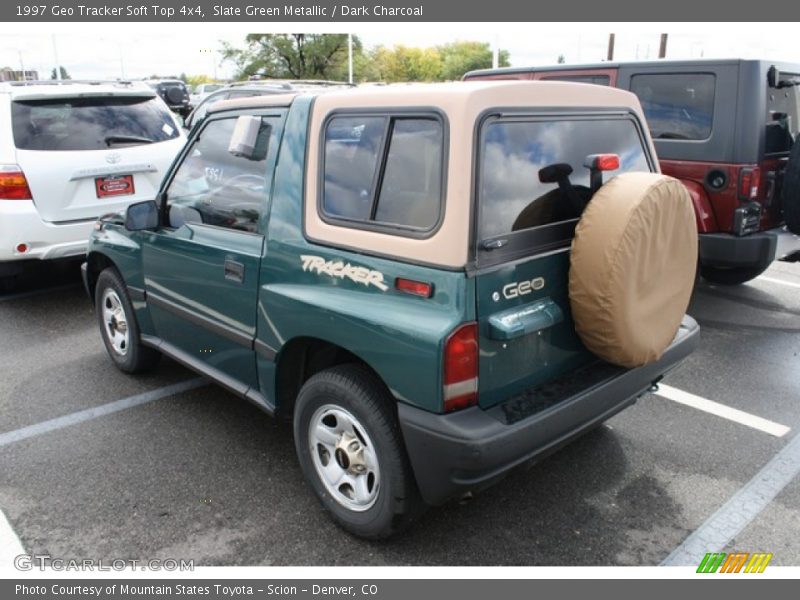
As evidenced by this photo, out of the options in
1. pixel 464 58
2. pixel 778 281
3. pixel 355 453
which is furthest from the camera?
pixel 464 58

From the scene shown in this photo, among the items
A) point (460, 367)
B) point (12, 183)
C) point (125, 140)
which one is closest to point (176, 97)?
point (125, 140)

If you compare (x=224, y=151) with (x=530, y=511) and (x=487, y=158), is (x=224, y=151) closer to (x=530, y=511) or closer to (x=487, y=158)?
(x=487, y=158)

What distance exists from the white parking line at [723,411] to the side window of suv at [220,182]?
103 inches

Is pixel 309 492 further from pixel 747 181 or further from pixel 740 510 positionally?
pixel 747 181

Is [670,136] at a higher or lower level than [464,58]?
lower

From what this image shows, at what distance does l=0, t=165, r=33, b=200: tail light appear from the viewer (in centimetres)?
532

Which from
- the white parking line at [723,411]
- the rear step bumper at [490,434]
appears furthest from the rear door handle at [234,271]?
the white parking line at [723,411]

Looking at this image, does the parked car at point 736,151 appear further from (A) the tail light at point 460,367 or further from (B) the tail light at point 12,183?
(B) the tail light at point 12,183

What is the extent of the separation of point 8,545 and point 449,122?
97.0 inches

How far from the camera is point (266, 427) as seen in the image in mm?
3734

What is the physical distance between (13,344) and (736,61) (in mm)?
5875

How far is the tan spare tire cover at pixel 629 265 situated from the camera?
2.46m

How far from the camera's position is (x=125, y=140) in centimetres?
601

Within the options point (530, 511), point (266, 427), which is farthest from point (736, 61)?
point (266, 427)
